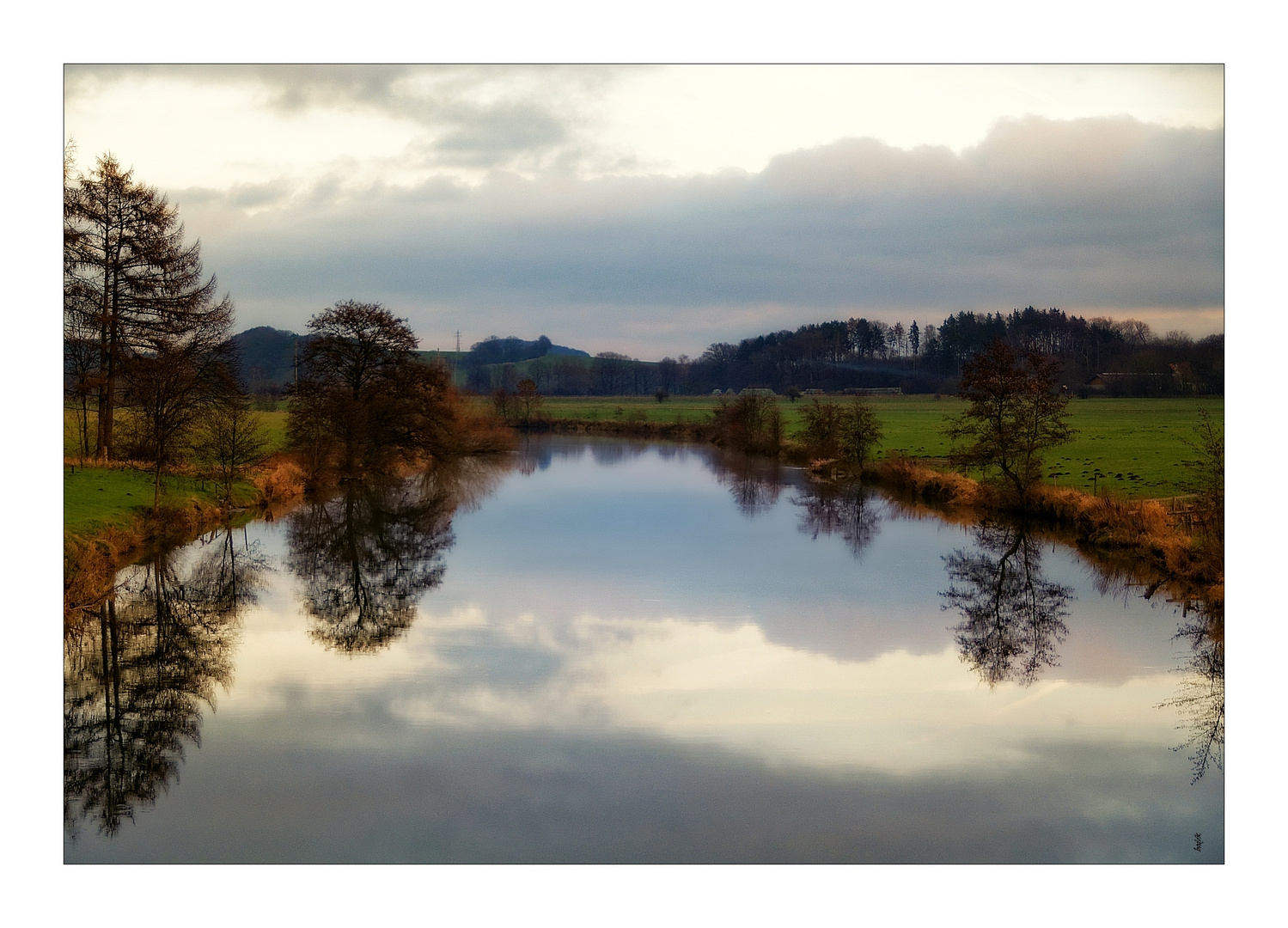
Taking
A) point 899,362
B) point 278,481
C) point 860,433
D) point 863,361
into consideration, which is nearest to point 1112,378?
point 860,433

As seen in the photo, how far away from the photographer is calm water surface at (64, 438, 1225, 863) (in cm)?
783

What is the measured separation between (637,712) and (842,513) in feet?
60.6

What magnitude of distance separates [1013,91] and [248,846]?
431 inches

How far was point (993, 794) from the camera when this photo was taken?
8.56 metres

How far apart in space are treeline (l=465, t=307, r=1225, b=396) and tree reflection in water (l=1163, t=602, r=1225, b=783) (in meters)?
3.54

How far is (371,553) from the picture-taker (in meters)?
20.8

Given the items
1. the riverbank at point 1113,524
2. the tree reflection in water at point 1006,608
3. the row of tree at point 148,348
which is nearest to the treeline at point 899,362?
the riverbank at point 1113,524

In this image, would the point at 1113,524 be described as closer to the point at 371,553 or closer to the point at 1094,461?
the point at 1094,461

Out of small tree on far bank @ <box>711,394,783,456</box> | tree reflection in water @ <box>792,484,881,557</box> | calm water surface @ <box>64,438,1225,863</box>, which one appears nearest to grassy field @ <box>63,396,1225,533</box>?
calm water surface @ <box>64,438,1225,863</box>

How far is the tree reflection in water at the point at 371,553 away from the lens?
47.5 ft

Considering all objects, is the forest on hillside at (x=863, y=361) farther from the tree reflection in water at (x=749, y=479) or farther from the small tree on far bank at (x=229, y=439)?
the tree reflection in water at (x=749, y=479)

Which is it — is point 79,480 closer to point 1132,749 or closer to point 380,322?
point 380,322

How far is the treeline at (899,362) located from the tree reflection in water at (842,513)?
4.87 metres

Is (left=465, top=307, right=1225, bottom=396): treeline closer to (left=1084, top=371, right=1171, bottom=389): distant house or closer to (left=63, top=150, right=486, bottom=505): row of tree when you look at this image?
(left=1084, top=371, right=1171, bottom=389): distant house
